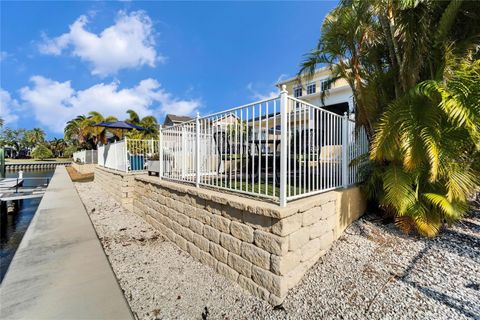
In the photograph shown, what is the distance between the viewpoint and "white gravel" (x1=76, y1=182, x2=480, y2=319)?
216 centimetres

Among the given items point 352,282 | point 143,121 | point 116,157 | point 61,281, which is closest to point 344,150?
point 352,282

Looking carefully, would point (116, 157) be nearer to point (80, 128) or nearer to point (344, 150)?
point (344, 150)

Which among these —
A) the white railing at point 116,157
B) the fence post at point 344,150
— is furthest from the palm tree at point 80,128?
the fence post at point 344,150

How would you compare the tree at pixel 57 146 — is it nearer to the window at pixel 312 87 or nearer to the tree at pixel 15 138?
the tree at pixel 15 138

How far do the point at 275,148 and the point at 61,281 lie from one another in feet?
10.4

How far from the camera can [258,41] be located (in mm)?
11336

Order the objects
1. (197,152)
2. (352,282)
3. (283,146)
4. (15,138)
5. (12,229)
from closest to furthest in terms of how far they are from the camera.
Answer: (283,146)
(352,282)
(197,152)
(12,229)
(15,138)

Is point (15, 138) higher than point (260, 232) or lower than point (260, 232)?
higher

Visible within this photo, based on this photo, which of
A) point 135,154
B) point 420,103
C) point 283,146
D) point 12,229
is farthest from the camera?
point 135,154

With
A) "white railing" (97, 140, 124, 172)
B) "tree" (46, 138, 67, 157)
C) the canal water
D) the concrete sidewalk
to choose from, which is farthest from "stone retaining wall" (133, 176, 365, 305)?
"tree" (46, 138, 67, 157)

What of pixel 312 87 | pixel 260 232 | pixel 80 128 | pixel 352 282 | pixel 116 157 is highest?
pixel 312 87

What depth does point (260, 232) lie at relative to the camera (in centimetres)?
244

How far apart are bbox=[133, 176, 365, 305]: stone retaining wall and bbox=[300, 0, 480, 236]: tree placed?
89cm

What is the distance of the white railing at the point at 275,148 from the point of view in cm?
277
